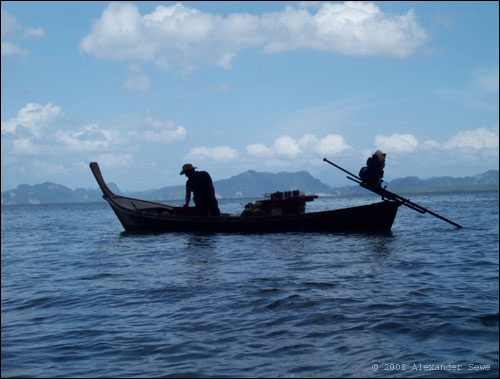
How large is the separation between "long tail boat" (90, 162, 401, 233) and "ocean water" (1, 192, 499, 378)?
4.94m

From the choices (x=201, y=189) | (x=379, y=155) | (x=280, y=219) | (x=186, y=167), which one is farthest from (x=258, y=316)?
(x=186, y=167)

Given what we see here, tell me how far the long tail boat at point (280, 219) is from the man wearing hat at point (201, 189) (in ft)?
1.94

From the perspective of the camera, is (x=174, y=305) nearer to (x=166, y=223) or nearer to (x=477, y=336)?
(x=477, y=336)

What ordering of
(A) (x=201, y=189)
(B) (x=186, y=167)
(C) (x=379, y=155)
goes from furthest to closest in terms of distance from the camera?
(A) (x=201, y=189) → (B) (x=186, y=167) → (C) (x=379, y=155)

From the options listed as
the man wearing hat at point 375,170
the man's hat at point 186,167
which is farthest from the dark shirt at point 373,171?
the man's hat at point 186,167

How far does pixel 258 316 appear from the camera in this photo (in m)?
7.30

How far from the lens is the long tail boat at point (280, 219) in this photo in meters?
19.1

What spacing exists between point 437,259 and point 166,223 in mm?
12680

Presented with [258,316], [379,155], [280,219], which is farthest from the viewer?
[280,219]

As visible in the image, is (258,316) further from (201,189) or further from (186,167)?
(186,167)

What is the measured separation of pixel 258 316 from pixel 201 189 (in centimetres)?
1402

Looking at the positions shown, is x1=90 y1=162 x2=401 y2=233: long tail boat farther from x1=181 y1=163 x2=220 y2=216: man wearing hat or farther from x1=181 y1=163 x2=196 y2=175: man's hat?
x1=181 y1=163 x2=196 y2=175: man's hat

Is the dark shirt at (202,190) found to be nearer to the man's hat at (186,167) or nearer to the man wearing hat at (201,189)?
the man wearing hat at (201,189)

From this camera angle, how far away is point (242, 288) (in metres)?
9.39
